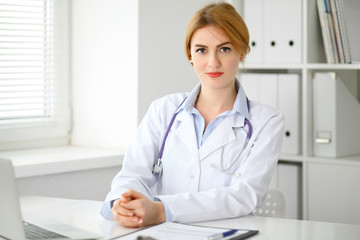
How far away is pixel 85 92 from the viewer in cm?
284

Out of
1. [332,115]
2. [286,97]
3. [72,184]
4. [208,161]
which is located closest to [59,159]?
[72,184]

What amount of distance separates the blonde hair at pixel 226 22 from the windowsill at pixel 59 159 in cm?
85

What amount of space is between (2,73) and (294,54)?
1.32 metres

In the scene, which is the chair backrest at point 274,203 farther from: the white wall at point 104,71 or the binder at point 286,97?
the white wall at point 104,71

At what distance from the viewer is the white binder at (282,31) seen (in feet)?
8.62

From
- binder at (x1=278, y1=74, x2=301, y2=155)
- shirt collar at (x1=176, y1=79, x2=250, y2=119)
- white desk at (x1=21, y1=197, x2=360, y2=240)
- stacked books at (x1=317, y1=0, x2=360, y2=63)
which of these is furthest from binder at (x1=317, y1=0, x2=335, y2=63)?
white desk at (x1=21, y1=197, x2=360, y2=240)

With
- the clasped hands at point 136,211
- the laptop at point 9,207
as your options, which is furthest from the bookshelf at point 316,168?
the laptop at point 9,207

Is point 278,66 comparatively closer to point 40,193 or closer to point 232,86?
point 232,86

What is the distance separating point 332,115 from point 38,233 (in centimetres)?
154

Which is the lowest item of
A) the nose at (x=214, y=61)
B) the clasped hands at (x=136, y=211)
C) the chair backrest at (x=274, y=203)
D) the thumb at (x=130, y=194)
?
the chair backrest at (x=274, y=203)

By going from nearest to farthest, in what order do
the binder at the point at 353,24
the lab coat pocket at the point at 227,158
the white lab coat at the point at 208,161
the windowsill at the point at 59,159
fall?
A: the white lab coat at the point at 208,161 → the lab coat pocket at the point at 227,158 → the windowsill at the point at 59,159 → the binder at the point at 353,24

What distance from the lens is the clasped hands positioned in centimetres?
155

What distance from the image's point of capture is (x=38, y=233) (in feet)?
4.83

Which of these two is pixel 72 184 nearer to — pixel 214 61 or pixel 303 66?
pixel 214 61
